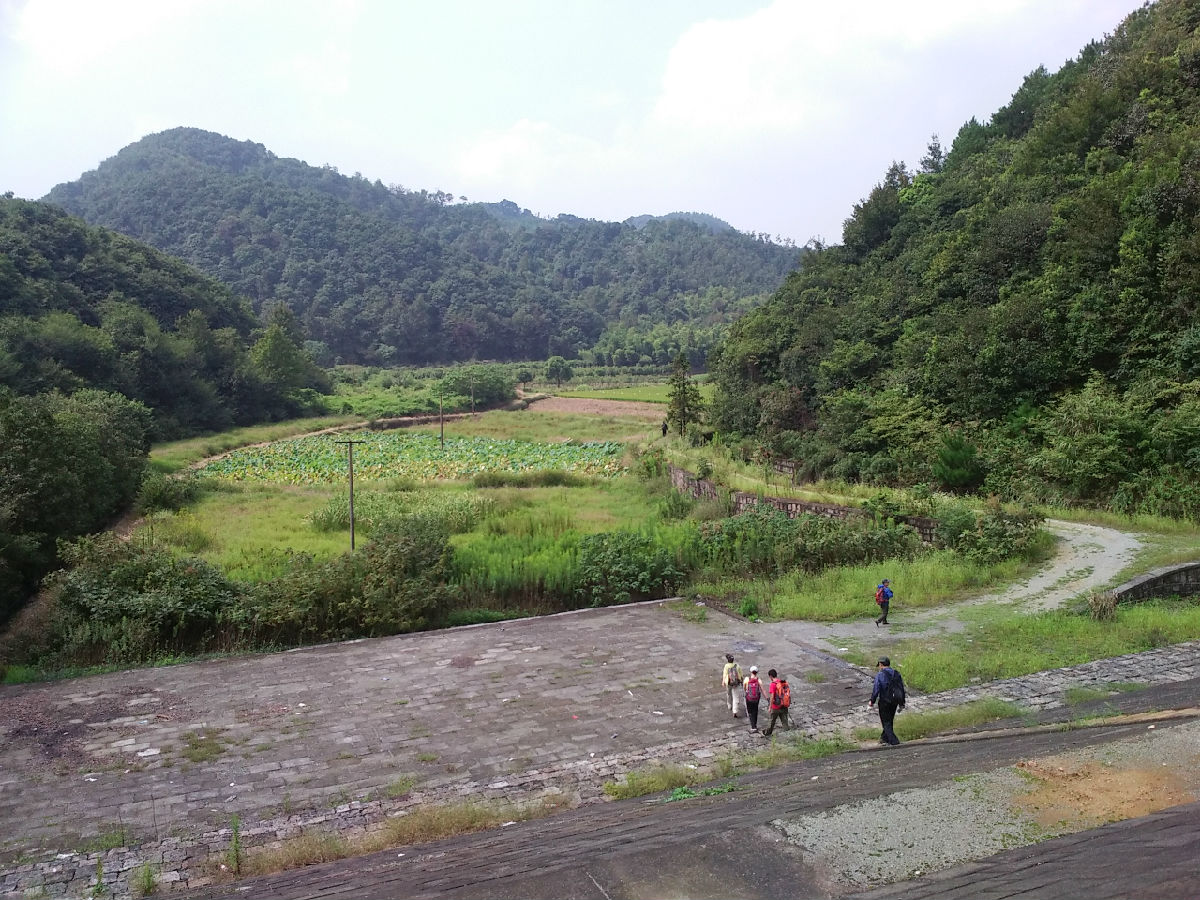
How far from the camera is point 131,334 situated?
45.2 meters

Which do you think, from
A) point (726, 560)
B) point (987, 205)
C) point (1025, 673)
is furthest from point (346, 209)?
point (1025, 673)

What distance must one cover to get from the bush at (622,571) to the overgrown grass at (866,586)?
0.71 metres

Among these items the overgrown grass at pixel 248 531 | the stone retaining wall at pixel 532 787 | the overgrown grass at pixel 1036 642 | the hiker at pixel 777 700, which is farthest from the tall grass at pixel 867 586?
the overgrown grass at pixel 248 531

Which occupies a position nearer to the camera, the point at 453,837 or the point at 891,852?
the point at 891,852

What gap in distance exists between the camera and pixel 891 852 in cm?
553

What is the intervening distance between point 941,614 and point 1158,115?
17.6m

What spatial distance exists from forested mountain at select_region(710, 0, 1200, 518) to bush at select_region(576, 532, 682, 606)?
814 centimetres

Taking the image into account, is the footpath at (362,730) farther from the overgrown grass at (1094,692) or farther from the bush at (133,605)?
the bush at (133,605)

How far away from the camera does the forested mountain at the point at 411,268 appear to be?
91.4 meters

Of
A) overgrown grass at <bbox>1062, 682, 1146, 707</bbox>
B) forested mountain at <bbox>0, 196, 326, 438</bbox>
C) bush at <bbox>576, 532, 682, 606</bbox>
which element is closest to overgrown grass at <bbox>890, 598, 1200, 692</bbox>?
overgrown grass at <bbox>1062, 682, 1146, 707</bbox>

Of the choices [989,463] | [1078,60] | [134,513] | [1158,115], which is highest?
[1078,60]

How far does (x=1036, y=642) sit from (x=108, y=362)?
145ft

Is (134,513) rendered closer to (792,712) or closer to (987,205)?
(792,712)

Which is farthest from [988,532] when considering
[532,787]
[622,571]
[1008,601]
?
[532,787]
